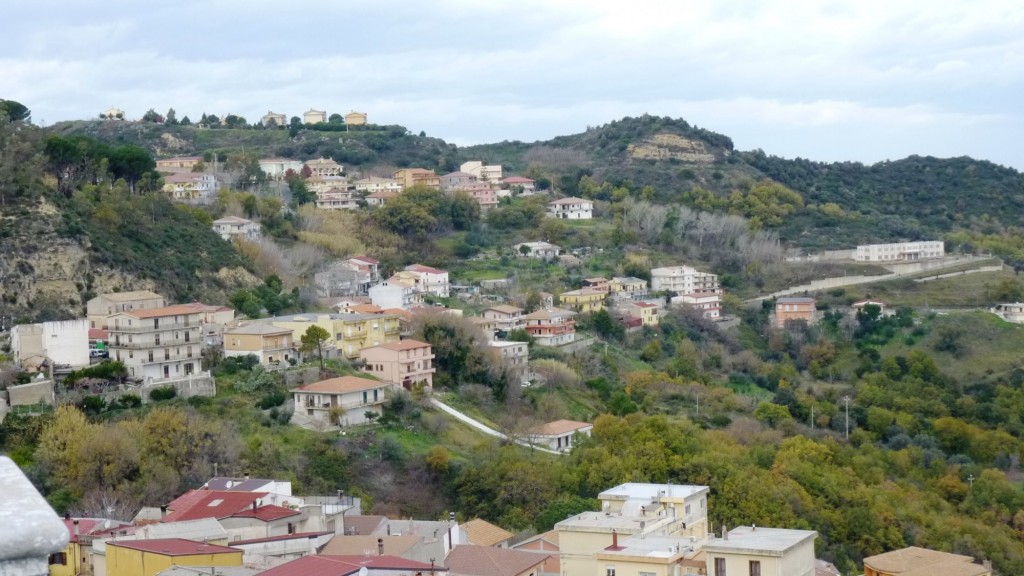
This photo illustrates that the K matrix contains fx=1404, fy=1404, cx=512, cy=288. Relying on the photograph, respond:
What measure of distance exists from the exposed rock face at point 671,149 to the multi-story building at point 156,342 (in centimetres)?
5767

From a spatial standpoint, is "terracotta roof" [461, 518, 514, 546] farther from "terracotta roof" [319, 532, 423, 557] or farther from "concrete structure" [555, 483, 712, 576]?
"terracotta roof" [319, 532, 423, 557]

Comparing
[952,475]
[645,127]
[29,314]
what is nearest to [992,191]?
[645,127]

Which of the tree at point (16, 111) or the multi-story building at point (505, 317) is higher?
the tree at point (16, 111)

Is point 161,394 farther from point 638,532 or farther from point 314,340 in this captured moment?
point 638,532

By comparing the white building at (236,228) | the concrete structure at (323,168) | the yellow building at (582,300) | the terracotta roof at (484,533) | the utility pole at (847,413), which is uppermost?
the concrete structure at (323,168)

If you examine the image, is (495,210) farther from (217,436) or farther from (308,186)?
(217,436)

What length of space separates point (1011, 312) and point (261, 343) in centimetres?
3720

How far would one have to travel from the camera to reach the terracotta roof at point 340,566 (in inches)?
664

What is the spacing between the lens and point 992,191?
96.4 m

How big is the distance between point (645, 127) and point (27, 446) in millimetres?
71456

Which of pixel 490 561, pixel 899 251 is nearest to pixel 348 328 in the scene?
pixel 490 561

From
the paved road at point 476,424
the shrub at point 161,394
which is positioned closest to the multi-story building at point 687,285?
the paved road at point 476,424

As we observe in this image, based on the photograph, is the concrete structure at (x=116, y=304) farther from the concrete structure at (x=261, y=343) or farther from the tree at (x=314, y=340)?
the tree at (x=314, y=340)

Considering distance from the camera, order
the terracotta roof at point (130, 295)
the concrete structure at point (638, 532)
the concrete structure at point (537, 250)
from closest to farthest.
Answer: the concrete structure at point (638, 532), the terracotta roof at point (130, 295), the concrete structure at point (537, 250)
